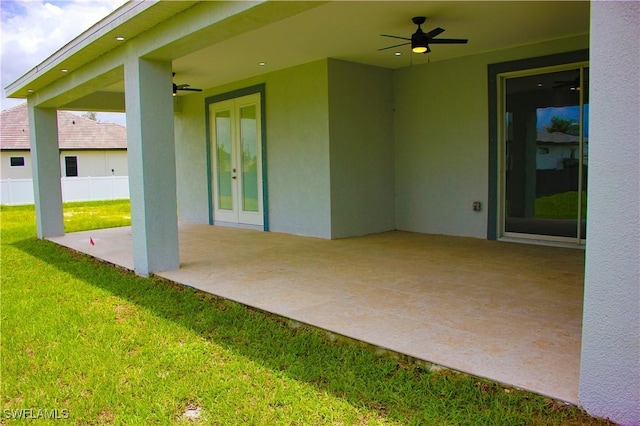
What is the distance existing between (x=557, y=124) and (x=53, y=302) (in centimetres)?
647

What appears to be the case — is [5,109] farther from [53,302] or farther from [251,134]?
[53,302]

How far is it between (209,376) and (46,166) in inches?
293

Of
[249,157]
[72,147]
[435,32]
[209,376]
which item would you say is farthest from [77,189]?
[209,376]

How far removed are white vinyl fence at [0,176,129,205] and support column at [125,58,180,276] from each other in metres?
16.2

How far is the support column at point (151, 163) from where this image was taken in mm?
5527

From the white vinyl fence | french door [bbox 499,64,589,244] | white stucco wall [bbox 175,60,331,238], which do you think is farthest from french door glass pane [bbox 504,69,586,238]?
the white vinyl fence

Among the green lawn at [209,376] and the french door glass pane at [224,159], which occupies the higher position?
the french door glass pane at [224,159]

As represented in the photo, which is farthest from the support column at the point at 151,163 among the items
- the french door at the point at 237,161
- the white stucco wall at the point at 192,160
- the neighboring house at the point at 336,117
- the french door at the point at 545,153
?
the white stucco wall at the point at 192,160

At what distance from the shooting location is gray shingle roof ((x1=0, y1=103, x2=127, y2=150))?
22.5 metres

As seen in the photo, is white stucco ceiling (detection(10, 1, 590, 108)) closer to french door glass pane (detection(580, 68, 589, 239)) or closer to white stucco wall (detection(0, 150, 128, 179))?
french door glass pane (detection(580, 68, 589, 239))

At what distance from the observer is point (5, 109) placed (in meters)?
24.8

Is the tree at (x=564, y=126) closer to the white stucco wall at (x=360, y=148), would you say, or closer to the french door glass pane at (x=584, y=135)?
the french door glass pane at (x=584, y=135)

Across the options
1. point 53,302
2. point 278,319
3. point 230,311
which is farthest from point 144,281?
point 278,319

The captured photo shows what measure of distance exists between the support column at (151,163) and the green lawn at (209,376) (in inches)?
40.5
